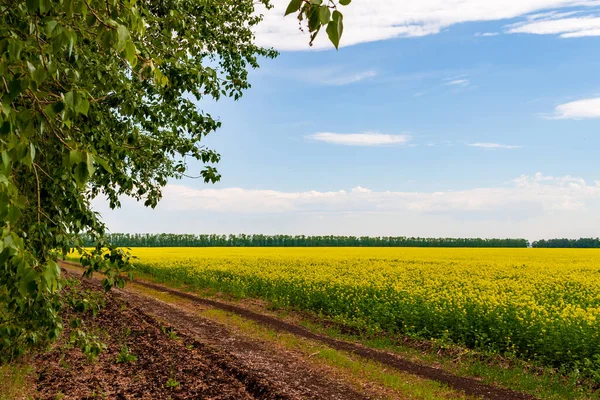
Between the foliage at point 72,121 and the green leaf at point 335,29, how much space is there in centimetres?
A: 118

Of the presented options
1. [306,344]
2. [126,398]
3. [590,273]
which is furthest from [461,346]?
[590,273]

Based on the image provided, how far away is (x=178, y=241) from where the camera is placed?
119062 millimetres

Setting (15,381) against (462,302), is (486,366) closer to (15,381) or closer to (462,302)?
(462,302)

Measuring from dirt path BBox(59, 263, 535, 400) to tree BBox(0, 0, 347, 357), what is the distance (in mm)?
4881

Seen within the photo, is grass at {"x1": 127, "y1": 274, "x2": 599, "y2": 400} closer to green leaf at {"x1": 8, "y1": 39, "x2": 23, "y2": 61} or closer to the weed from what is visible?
the weed

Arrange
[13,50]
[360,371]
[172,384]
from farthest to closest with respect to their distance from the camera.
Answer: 1. [360,371]
2. [172,384]
3. [13,50]

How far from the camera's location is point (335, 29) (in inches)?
102

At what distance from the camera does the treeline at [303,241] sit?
116 metres

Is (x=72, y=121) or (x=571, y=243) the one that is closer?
(x=72, y=121)

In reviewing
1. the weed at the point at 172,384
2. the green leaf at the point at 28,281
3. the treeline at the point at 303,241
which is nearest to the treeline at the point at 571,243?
the treeline at the point at 303,241

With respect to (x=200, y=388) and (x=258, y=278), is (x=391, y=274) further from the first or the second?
(x=200, y=388)

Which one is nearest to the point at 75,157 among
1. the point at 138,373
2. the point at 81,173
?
the point at 81,173

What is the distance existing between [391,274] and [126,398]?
18434mm

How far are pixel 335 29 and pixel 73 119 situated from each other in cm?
548
